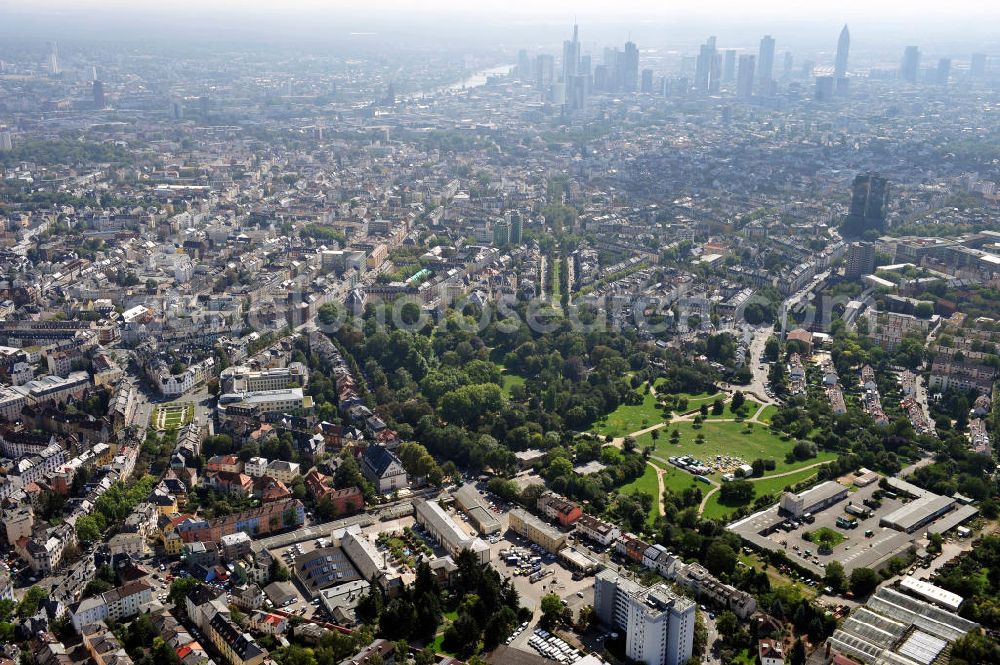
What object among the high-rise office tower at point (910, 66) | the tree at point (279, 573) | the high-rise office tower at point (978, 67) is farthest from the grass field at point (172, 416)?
the high-rise office tower at point (978, 67)

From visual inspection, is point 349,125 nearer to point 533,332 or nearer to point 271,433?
point 533,332

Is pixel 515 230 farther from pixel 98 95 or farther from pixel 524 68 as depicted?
pixel 524 68

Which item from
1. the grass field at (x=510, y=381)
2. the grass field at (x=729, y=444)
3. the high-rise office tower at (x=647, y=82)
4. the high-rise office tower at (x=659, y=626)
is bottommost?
the grass field at (x=510, y=381)

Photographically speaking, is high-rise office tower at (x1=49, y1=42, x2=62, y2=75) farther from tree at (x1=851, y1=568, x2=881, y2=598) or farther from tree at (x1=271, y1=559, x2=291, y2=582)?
tree at (x1=851, y1=568, x2=881, y2=598)

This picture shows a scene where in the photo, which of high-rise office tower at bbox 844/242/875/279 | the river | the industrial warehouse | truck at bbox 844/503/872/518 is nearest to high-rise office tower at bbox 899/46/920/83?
the river

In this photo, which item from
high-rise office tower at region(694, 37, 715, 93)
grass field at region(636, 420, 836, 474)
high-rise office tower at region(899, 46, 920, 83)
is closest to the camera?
grass field at region(636, 420, 836, 474)

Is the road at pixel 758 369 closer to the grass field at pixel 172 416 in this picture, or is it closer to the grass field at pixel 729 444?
the grass field at pixel 729 444
